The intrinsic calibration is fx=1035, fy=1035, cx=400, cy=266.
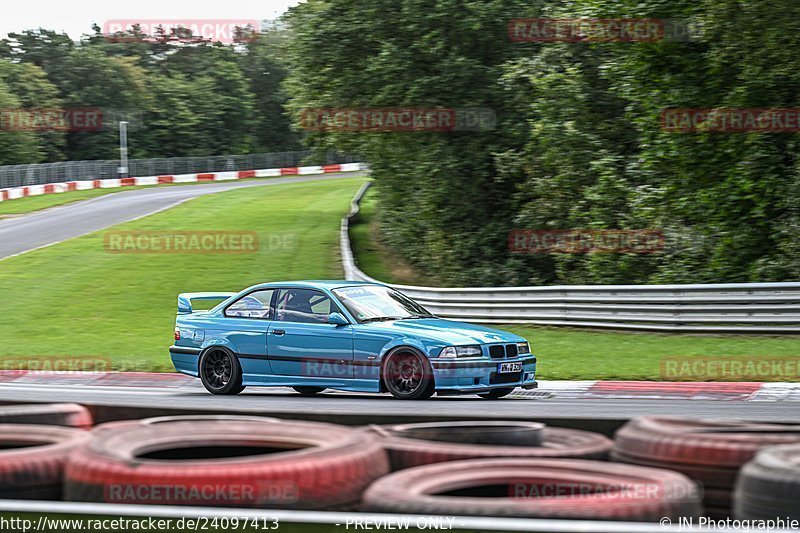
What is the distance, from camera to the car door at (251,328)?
1208 centimetres

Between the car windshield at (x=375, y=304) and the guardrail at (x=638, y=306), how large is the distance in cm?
580

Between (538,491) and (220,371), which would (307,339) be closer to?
(220,371)

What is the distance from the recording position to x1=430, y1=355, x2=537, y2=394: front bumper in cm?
1088

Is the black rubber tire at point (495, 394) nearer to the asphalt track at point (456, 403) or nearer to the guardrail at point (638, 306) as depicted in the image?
the asphalt track at point (456, 403)

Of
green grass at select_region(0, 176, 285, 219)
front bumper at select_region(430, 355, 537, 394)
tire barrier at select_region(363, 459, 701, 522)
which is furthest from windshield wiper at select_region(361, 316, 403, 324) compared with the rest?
green grass at select_region(0, 176, 285, 219)

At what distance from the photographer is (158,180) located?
67375 millimetres

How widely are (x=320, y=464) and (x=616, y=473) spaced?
1104mm

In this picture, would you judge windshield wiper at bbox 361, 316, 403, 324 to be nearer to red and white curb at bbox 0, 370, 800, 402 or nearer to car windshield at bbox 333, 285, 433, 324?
car windshield at bbox 333, 285, 433, 324

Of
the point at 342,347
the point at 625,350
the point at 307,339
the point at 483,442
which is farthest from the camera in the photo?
the point at 625,350

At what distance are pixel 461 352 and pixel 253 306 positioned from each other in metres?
2.83

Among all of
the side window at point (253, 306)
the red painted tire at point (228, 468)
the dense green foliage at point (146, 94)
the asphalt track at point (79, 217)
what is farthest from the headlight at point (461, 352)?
the dense green foliage at point (146, 94)

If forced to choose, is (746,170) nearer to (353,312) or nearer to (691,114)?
(691,114)

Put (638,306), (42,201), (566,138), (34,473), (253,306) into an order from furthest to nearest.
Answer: (42,201) → (566,138) → (638,306) → (253,306) → (34,473)

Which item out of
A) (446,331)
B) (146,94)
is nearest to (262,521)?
(446,331)
